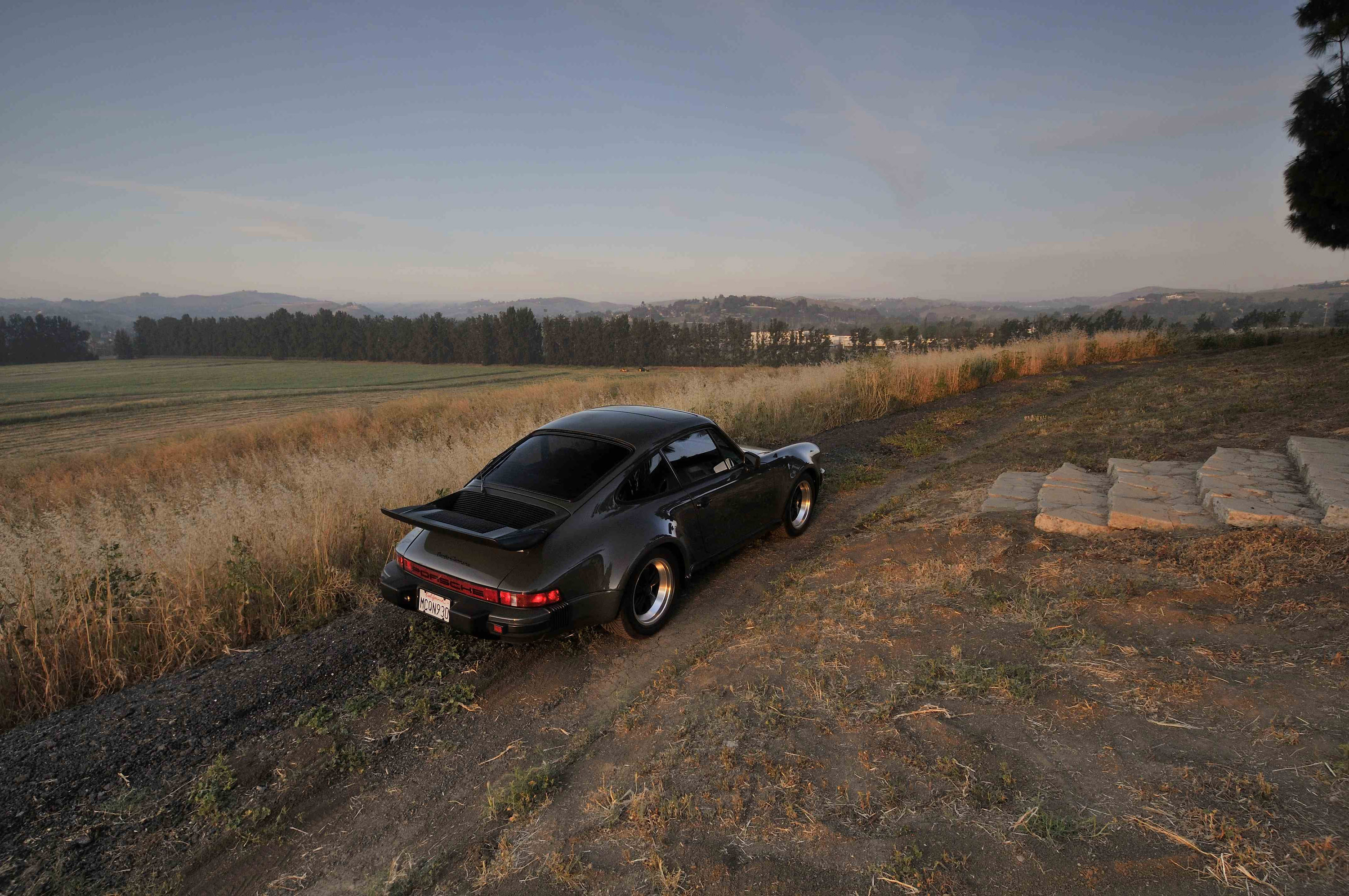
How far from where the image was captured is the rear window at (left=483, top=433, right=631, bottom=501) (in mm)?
4234

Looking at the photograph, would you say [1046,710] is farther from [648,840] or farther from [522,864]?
[522,864]

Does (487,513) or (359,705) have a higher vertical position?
(487,513)

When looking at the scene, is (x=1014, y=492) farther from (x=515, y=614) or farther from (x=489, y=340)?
(x=489, y=340)

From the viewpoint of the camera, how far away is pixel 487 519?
13.1 feet

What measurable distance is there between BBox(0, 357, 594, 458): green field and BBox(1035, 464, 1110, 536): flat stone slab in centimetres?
2929

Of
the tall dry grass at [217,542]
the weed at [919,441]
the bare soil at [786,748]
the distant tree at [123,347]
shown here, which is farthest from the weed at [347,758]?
the distant tree at [123,347]

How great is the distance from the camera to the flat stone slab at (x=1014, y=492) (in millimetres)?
6199

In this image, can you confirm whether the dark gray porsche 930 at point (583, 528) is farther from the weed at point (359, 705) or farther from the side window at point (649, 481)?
the weed at point (359, 705)

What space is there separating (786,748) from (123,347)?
11606 cm

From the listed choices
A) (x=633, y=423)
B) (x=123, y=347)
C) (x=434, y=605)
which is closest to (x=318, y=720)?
(x=434, y=605)

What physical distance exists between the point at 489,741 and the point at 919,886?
222 centimetres

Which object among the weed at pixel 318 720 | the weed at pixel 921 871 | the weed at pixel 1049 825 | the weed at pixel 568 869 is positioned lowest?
the weed at pixel 318 720

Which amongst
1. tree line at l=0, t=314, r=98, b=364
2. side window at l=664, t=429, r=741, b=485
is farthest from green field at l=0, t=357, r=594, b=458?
side window at l=664, t=429, r=741, b=485

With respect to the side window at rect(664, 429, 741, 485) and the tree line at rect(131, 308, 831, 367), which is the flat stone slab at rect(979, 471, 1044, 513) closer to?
the side window at rect(664, 429, 741, 485)
